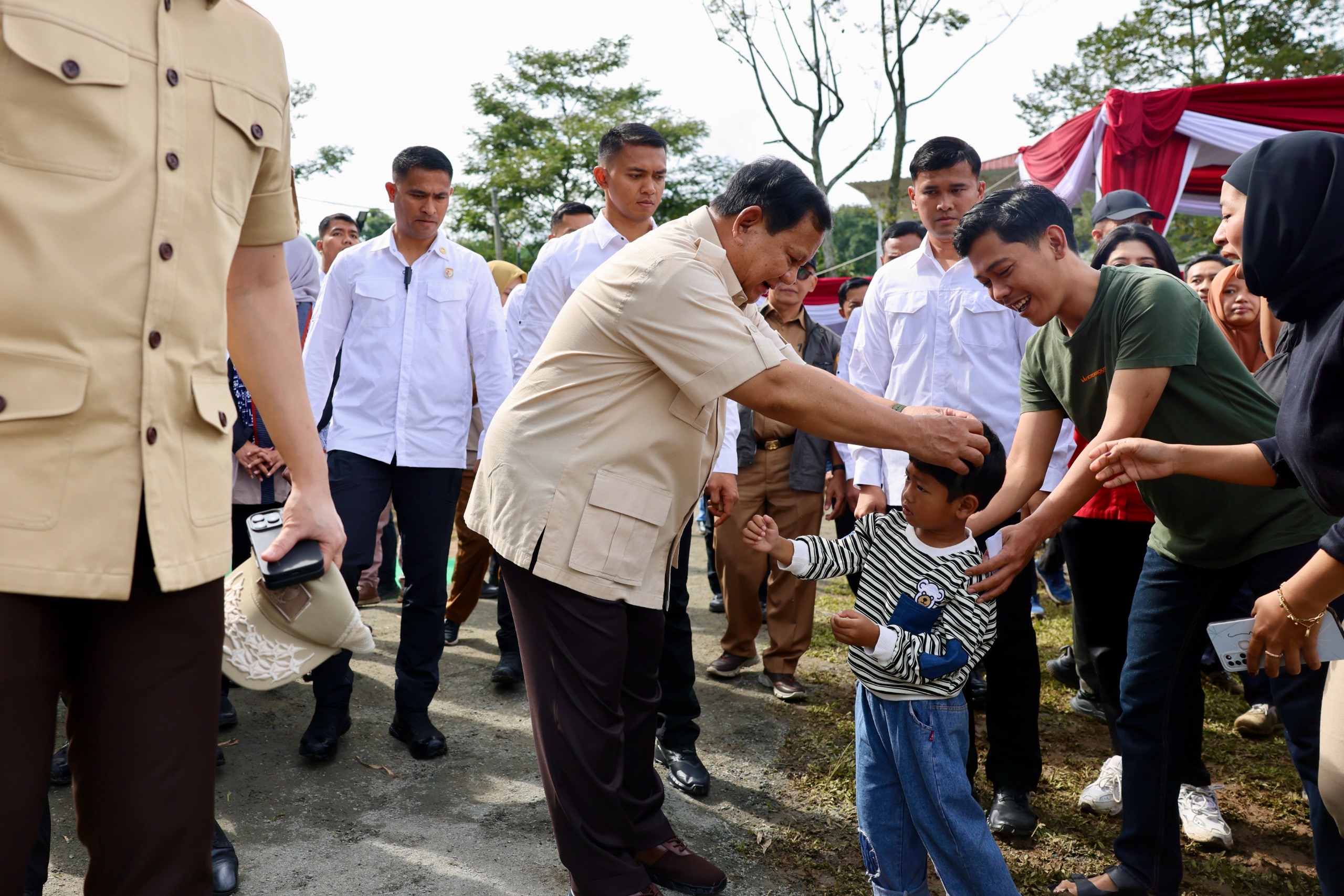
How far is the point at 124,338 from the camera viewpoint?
130cm

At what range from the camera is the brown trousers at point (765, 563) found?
4.65 meters

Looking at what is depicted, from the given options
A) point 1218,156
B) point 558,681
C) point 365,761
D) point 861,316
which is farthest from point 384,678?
point 1218,156

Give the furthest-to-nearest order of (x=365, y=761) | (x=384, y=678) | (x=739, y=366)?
(x=384, y=678), (x=365, y=761), (x=739, y=366)

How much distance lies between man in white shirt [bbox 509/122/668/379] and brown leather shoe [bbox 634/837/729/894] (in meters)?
2.18

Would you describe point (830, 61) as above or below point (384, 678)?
above

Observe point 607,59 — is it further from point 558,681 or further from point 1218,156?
point 558,681

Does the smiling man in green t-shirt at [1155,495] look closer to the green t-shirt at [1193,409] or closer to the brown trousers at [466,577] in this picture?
the green t-shirt at [1193,409]

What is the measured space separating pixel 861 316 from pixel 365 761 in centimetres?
269

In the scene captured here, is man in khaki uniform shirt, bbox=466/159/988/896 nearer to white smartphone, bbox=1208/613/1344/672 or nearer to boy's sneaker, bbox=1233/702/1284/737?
white smartphone, bbox=1208/613/1344/672

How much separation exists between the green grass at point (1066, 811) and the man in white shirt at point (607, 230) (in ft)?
6.88

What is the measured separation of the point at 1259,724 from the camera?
4004mm

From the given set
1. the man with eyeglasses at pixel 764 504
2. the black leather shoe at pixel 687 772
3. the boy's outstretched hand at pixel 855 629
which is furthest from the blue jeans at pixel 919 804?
the man with eyeglasses at pixel 764 504

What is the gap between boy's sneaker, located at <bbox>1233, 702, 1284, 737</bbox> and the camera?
4.01 metres

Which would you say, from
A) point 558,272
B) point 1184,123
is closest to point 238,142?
point 558,272
